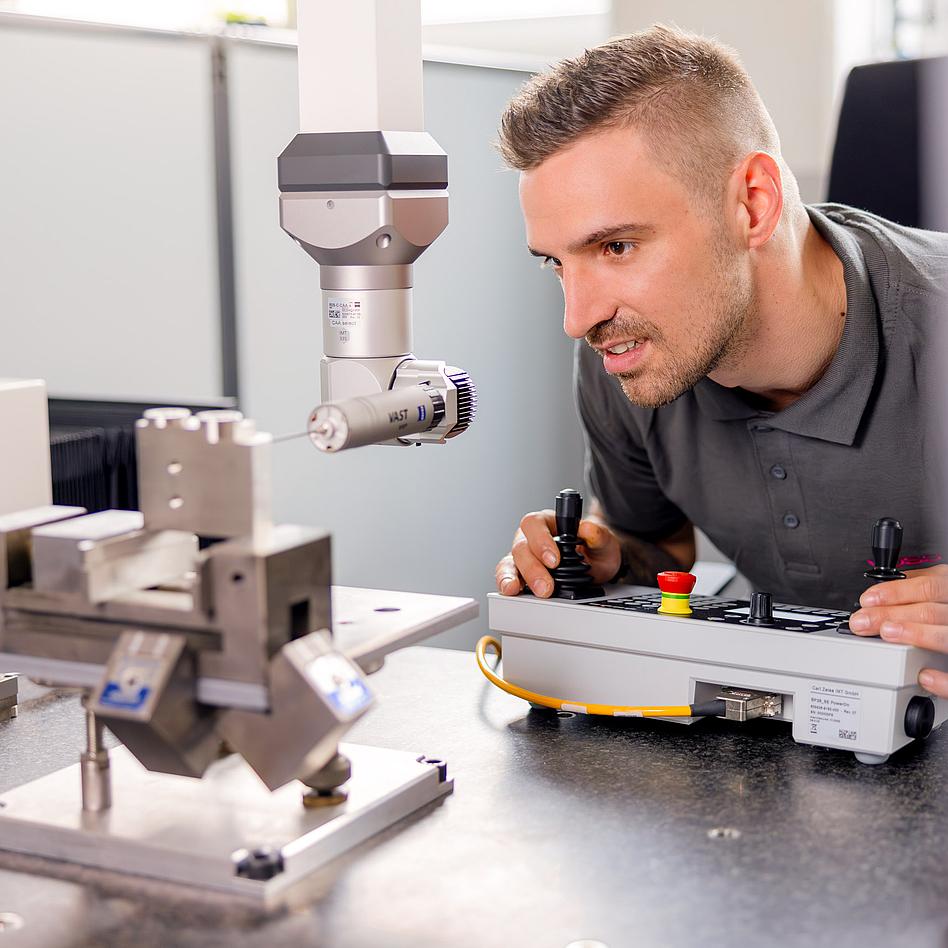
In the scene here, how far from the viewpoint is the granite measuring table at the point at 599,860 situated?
727 mm

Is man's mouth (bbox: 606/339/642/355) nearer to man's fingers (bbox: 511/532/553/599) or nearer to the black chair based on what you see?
man's fingers (bbox: 511/532/553/599)

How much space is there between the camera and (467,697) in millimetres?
1157

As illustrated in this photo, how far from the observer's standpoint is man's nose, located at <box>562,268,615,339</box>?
1236mm

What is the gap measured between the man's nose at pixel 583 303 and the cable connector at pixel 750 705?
1.27ft

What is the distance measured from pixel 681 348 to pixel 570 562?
28 cm

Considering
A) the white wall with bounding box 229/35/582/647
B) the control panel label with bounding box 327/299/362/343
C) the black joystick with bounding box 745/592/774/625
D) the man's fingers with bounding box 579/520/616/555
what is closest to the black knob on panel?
the black joystick with bounding box 745/592/774/625

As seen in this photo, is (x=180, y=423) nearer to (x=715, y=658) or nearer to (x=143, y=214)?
(x=715, y=658)

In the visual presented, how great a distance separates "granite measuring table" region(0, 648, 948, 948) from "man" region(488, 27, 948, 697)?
0.19 m

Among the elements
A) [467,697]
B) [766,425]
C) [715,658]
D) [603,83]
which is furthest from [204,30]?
[715,658]

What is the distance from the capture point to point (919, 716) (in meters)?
0.97

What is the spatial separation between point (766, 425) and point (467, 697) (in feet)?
1.54

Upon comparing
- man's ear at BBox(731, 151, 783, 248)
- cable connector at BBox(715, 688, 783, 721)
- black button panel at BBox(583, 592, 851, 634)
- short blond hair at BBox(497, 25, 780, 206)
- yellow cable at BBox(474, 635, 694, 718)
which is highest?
short blond hair at BBox(497, 25, 780, 206)

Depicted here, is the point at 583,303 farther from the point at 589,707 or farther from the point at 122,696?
the point at 122,696

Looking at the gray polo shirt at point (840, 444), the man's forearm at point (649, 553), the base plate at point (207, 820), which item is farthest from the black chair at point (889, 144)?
the base plate at point (207, 820)
